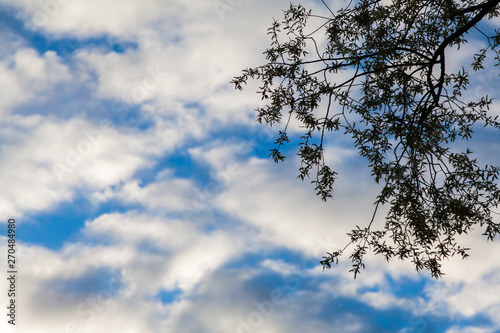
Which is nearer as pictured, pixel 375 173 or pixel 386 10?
pixel 375 173

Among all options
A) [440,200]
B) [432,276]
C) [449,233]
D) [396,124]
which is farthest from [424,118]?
[432,276]

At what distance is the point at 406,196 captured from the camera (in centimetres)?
1041

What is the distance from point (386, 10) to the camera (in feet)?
38.8

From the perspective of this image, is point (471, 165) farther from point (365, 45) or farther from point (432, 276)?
point (365, 45)

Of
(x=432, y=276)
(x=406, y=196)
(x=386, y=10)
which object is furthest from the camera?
(x=386, y=10)

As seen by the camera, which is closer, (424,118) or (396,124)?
(396,124)

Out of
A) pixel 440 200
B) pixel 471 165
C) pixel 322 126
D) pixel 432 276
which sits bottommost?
pixel 432 276

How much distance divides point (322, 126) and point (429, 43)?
142 inches

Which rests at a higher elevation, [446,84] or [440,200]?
[446,84]

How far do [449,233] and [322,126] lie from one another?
3847mm

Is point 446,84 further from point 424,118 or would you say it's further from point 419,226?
point 419,226

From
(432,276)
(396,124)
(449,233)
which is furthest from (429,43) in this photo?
(432,276)

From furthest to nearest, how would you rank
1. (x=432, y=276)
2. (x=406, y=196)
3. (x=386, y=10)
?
(x=386, y=10) → (x=432, y=276) → (x=406, y=196)

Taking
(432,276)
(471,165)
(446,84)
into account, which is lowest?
(432,276)
